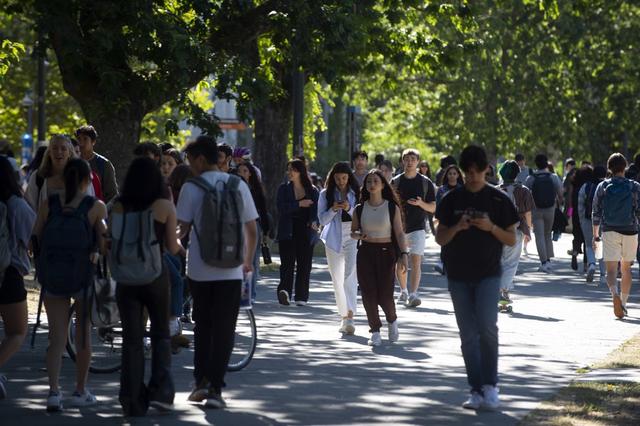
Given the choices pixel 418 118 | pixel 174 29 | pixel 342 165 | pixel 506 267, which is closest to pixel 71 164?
pixel 342 165

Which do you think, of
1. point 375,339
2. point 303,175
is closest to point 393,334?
point 375,339

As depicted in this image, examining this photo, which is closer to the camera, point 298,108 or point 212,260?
point 212,260

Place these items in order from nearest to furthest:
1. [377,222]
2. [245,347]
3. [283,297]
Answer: [245,347] → [377,222] → [283,297]

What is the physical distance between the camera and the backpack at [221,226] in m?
9.91

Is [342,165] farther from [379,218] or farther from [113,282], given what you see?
[113,282]

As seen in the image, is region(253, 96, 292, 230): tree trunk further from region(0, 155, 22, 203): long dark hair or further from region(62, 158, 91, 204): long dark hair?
region(62, 158, 91, 204): long dark hair

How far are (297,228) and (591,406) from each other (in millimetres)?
8882

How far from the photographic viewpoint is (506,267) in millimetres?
16609

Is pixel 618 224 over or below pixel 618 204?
below

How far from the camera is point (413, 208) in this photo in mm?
18875

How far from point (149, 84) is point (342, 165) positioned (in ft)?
15.6

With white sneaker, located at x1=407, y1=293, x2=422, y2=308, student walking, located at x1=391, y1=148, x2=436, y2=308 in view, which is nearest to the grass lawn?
white sneaker, located at x1=407, y1=293, x2=422, y2=308

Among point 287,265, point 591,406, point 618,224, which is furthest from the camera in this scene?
point 287,265

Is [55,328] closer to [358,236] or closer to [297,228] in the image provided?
[358,236]
